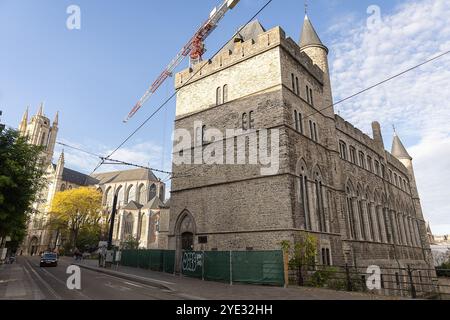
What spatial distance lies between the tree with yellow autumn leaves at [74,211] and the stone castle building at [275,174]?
123 feet

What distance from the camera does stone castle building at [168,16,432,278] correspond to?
1593 cm

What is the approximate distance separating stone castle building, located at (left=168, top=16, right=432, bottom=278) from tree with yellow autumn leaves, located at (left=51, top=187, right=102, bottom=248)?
37.4 metres

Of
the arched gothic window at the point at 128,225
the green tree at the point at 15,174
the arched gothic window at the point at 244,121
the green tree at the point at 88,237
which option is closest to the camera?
the green tree at the point at 15,174

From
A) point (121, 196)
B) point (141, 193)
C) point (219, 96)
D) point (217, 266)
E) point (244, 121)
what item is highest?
point (141, 193)

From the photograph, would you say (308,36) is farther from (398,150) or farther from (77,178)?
(77,178)

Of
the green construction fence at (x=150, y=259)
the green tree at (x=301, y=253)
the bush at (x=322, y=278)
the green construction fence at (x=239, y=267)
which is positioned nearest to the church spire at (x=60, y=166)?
the green construction fence at (x=150, y=259)

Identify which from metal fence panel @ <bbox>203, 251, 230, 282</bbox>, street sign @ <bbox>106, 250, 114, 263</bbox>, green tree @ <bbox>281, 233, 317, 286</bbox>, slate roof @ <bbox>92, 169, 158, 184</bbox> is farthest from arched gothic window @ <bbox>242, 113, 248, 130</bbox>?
slate roof @ <bbox>92, 169, 158, 184</bbox>

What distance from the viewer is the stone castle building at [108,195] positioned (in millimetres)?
61375

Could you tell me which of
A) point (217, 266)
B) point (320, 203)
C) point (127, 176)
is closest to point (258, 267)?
point (217, 266)

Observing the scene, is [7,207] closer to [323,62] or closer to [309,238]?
[309,238]

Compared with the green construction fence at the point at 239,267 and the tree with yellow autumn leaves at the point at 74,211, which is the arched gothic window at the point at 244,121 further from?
the tree with yellow autumn leaves at the point at 74,211

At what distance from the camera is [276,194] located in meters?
15.4

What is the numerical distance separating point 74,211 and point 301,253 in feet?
157

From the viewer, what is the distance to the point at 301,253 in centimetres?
1408
